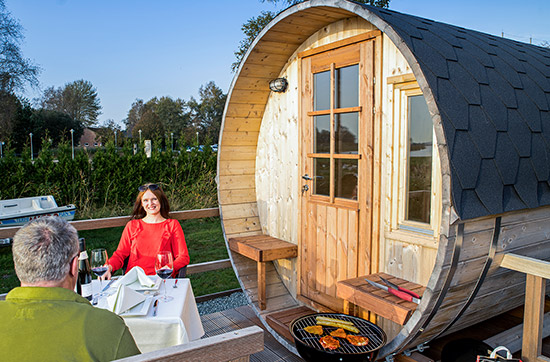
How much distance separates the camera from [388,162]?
3723mm

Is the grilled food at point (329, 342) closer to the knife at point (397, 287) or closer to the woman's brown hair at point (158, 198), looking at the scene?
the knife at point (397, 287)

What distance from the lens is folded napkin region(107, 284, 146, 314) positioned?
2.71 m

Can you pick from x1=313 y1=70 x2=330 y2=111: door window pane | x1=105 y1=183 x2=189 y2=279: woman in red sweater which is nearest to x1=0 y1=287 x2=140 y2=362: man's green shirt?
x1=105 y1=183 x2=189 y2=279: woman in red sweater

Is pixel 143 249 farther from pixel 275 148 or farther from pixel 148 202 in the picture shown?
pixel 275 148

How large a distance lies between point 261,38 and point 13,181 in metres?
8.63

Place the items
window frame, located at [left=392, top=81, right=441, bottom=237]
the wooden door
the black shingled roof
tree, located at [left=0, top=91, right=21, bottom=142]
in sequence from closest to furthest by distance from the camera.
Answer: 1. the black shingled roof
2. window frame, located at [left=392, top=81, right=441, bottom=237]
3. the wooden door
4. tree, located at [left=0, top=91, right=21, bottom=142]

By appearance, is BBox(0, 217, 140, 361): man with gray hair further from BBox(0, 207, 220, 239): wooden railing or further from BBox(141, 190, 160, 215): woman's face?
BBox(0, 207, 220, 239): wooden railing

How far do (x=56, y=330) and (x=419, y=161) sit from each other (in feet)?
9.18

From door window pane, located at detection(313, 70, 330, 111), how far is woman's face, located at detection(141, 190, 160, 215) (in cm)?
179

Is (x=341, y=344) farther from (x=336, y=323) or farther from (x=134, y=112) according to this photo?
(x=134, y=112)

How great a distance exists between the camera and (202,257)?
8930 mm

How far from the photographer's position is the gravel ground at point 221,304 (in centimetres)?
560

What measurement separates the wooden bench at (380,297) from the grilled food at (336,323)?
0.77ft

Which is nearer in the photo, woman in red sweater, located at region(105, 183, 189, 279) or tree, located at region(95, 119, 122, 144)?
woman in red sweater, located at region(105, 183, 189, 279)
